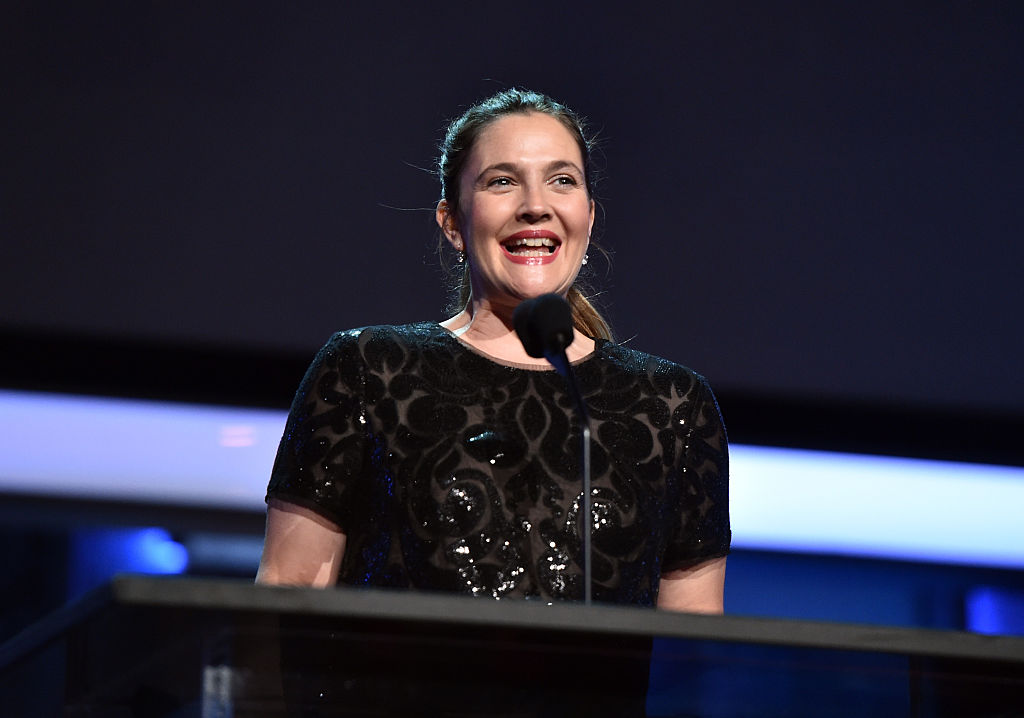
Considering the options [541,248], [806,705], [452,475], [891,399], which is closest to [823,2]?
[891,399]

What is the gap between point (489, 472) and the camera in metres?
1.73

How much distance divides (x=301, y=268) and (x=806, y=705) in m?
2.25

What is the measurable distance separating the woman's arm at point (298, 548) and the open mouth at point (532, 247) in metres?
Result: 0.48

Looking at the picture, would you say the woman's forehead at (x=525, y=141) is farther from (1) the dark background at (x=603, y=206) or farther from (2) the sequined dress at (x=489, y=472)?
(1) the dark background at (x=603, y=206)

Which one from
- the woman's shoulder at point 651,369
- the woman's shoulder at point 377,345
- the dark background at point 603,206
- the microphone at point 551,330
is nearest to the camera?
the microphone at point 551,330

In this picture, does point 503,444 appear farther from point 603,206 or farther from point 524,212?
point 603,206

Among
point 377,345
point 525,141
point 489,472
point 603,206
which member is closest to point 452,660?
point 489,472

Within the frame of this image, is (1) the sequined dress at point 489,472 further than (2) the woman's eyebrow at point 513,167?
No

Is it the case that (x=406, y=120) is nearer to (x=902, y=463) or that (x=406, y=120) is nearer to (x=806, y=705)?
Result: (x=902, y=463)

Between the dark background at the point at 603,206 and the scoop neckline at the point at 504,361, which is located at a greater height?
the dark background at the point at 603,206

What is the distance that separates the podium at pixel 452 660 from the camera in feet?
3.42

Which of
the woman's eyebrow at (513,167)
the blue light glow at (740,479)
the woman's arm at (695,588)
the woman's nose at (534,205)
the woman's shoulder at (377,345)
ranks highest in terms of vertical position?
the woman's eyebrow at (513,167)

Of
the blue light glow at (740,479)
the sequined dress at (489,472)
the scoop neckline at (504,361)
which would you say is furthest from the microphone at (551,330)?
the blue light glow at (740,479)

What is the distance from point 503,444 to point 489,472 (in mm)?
46
